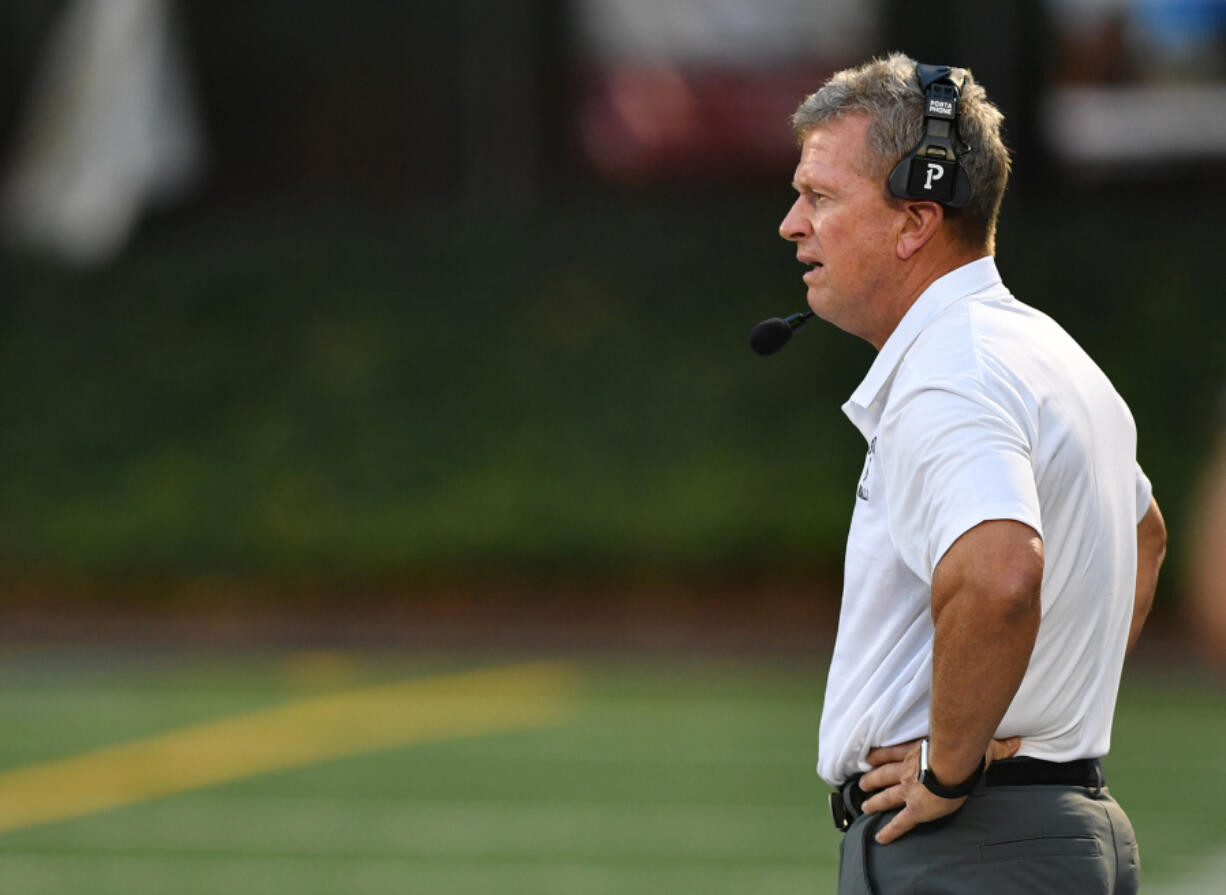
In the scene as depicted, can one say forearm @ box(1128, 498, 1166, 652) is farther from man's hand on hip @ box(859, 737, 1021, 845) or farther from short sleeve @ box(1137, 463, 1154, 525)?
man's hand on hip @ box(859, 737, 1021, 845)

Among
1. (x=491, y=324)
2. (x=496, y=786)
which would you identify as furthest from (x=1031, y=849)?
(x=491, y=324)

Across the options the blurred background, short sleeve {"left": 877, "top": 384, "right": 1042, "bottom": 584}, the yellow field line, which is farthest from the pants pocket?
the blurred background

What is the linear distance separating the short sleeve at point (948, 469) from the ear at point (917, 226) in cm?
28

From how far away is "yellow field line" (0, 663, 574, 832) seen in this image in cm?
948

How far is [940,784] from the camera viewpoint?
112 inches

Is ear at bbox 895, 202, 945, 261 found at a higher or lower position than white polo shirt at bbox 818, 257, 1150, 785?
higher

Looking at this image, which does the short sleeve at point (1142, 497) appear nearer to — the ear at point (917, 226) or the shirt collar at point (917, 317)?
the shirt collar at point (917, 317)

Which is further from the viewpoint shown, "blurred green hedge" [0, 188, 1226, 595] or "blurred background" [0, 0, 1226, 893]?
"blurred green hedge" [0, 188, 1226, 595]

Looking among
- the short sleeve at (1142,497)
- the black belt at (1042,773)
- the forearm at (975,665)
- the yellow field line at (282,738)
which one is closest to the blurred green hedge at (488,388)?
the yellow field line at (282,738)

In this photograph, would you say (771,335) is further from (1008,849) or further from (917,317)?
(1008,849)

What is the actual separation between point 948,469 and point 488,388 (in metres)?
15.3

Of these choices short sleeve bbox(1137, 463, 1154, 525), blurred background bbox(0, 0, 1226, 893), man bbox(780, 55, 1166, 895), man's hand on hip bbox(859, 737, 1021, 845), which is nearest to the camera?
man bbox(780, 55, 1166, 895)

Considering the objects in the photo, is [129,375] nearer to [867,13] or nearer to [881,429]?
[867,13]

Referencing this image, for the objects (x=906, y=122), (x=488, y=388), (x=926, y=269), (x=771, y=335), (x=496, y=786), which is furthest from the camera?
(x=488, y=388)
